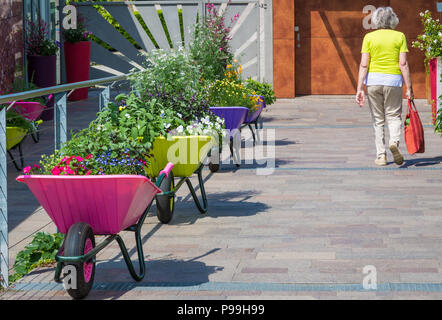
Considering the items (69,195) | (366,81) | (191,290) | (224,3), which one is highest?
(224,3)

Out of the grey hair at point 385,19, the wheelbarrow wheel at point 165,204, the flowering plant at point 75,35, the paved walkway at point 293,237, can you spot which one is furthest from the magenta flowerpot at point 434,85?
the flowering plant at point 75,35

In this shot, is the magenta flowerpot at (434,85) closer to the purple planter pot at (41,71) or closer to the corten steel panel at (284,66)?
the corten steel panel at (284,66)

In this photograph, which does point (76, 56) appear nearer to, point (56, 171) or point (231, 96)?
point (231, 96)

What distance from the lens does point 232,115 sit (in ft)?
29.9

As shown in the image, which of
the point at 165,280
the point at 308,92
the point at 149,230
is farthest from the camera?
the point at 308,92

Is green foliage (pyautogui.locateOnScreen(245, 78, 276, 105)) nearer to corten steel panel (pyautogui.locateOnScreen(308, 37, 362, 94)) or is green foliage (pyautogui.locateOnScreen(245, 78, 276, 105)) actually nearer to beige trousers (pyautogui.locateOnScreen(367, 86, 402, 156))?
beige trousers (pyautogui.locateOnScreen(367, 86, 402, 156))

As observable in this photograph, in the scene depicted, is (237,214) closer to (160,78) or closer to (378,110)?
(160,78)

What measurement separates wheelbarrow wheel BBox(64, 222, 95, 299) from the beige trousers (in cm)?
511

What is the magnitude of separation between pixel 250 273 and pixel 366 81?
457cm

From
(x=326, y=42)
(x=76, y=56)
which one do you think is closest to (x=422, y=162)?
(x=76, y=56)

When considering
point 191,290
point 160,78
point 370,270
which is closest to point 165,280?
point 191,290

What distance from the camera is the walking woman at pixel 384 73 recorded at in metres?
9.09

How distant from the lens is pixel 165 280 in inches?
202

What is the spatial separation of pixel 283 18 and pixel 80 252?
540 inches
